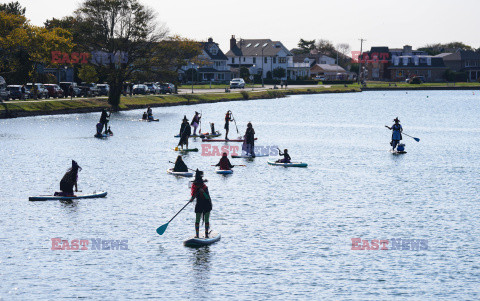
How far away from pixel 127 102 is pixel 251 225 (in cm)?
8146

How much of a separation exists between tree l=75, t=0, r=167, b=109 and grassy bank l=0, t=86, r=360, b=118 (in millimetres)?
4864

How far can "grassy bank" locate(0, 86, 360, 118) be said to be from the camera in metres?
86.8

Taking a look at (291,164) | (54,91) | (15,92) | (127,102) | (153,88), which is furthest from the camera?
(153,88)

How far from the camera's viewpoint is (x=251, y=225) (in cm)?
3066

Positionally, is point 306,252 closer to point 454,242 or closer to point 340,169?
point 454,242

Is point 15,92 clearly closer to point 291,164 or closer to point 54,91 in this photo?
point 54,91

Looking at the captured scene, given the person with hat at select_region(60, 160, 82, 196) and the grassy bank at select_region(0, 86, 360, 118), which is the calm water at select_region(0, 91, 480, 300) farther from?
the grassy bank at select_region(0, 86, 360, 118)

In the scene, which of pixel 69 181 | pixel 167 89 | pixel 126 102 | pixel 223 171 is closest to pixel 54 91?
pixel 126 102

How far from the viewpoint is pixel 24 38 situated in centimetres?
8631

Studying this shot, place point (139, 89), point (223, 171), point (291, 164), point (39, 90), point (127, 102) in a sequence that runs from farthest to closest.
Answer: point (139, 89)
point (127, 102)
point (39, 90)
point (291, 164)
point (223, 171)

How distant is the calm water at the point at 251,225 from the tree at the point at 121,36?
41.4m

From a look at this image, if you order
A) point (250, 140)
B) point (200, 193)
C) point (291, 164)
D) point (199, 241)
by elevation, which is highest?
point (200, 193)

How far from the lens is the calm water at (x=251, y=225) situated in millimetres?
22953

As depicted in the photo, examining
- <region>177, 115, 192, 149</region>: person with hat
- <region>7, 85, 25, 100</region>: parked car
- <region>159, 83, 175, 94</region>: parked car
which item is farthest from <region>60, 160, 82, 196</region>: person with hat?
<region>159, 83, 175, 94</region>: parked car
